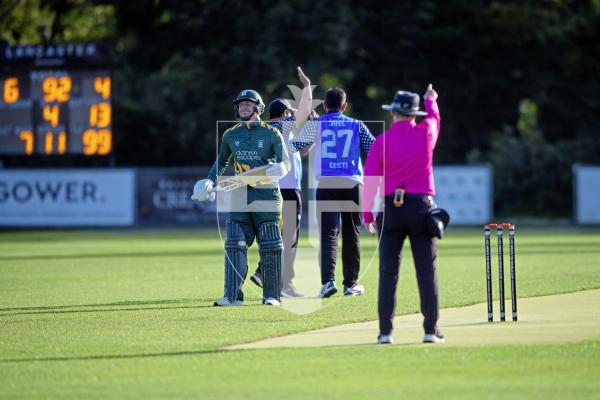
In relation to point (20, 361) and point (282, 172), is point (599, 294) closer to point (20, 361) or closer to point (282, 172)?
point (282, 172)

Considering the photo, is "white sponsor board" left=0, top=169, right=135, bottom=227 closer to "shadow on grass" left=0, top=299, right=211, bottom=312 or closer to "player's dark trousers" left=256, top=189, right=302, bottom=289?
"shadow on grass" left=0, top=299, right=211, bottom=312

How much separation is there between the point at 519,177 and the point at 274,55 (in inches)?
397

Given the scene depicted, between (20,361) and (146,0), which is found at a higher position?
(146,0)

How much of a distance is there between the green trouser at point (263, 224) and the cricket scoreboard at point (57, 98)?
1911 centimetres

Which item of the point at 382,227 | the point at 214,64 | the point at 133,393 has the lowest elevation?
the point at 133,393

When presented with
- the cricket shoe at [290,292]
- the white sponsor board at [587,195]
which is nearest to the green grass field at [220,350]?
the cricket shoe at [290,292]

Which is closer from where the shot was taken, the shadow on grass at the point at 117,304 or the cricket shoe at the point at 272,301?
the cricket shoe at the point at 272,301

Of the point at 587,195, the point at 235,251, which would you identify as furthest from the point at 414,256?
the point at 587,195

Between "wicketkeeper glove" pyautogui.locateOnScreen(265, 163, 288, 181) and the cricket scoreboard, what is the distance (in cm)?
1956

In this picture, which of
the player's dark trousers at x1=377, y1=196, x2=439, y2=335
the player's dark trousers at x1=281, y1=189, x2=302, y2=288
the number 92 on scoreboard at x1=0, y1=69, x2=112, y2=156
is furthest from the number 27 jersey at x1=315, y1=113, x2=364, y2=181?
the number 92 on scoreboard at x1=0, y1=69, x2=112, y2=156

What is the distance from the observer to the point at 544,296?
576 inches

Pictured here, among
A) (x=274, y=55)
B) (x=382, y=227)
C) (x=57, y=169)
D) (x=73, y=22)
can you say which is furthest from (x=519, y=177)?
(x=382, y=227)

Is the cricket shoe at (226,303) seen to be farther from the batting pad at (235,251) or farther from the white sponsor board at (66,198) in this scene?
the white sponsor board at (66,198)

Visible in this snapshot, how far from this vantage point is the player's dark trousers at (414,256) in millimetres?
10312
